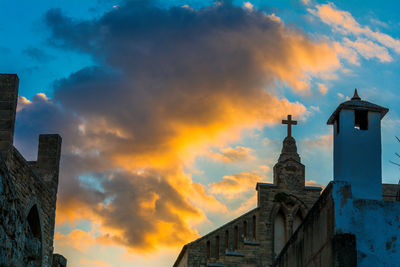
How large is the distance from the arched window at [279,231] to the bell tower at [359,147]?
63.5ft

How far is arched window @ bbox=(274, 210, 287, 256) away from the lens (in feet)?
115

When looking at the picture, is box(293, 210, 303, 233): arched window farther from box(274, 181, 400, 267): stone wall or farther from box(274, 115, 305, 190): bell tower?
box(274, 181, 400, 267): stone wall

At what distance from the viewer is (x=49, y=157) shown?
23.4 meters

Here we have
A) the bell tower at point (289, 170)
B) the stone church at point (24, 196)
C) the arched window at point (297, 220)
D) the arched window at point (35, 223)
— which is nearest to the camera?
the stone church at point (24, 196)

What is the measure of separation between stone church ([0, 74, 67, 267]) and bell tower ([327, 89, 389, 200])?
6557 millimetres

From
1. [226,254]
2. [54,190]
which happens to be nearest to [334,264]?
[54,190]

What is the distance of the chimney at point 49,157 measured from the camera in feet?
76.6

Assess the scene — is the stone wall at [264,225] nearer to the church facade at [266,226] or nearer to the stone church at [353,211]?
the church facade at [266,226]

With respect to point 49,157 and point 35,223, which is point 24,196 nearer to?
point 35,223

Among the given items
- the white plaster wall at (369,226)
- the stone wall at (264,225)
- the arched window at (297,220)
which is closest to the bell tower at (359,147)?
the white plaster wall at (369,226)

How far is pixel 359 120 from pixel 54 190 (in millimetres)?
11031

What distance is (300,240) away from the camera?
17.7 m

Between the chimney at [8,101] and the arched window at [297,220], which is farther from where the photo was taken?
the arched window at [297,220]

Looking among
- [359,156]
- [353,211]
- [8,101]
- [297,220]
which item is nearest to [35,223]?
[8,101]
